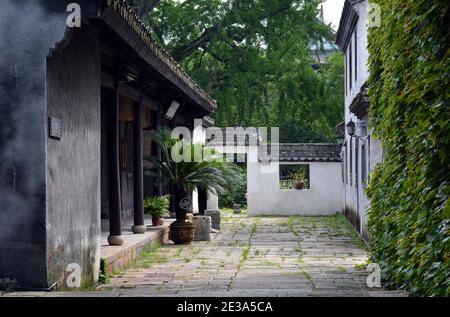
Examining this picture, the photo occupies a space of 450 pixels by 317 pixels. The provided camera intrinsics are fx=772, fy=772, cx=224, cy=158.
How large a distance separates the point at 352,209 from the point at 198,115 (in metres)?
4.63

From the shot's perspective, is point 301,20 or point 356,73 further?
point 301,20

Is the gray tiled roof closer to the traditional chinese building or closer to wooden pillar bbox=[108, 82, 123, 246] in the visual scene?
wooden pillar bbox=[108, 82, 123, 246]

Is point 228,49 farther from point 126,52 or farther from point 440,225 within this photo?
point 440,225

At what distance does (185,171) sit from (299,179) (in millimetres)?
13263

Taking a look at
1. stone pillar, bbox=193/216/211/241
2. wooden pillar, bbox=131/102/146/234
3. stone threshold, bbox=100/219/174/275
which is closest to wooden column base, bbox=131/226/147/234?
wooden pillar, bbox=131/102/146/234

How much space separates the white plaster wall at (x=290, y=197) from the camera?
25.5m

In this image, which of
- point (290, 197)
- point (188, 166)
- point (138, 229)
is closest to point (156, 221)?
point (188, 166)

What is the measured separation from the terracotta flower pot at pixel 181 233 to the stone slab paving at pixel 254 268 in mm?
229

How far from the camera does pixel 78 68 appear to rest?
299 inches

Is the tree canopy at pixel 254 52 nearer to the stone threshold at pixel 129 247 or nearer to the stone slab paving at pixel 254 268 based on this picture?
the stone slab paving at pixel 254 268

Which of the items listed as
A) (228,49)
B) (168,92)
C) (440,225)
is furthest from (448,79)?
(228,49)

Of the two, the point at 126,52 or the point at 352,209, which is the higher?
the point at 126,52

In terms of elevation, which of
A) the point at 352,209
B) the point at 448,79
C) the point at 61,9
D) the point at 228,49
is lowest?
the point at 352,209
